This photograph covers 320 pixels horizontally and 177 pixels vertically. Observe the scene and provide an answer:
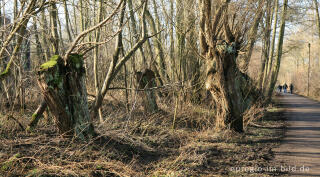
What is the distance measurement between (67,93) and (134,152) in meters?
1.92

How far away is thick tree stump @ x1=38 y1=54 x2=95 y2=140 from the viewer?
17.5 feet

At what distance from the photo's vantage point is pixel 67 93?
560cm

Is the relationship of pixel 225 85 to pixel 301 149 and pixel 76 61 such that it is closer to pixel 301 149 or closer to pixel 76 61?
pixel 301 149

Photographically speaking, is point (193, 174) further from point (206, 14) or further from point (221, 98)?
point (206, 14)

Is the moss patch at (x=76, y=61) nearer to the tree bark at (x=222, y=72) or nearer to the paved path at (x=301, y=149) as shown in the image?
the tree bark at (x=222, y=72)

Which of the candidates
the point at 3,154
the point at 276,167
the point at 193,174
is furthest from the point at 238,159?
the point at 3,154

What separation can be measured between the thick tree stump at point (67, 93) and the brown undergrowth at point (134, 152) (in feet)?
0.96

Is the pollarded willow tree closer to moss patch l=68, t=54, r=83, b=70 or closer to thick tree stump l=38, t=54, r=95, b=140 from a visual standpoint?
moss patch l=68, t=54, r=83, b=70

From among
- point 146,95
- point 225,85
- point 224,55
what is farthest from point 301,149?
point 146,95

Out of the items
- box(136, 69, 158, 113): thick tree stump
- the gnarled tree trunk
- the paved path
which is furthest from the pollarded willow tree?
box(136, 69, 158, 113): thick tree stump

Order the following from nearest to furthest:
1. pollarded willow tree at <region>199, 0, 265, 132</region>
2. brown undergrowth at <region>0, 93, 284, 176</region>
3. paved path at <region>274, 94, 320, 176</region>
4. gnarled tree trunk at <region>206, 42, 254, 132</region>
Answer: brown undergrowth at <region>0, 93, 284, 176</region> < paved path at <region>274, 94, 320, 176</region> < pollarded willow tree at <region>199, 0, 265, 132</region> < gnarled tree trunk at <region>206, 42, 254, 132</region>

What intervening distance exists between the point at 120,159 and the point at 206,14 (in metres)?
4.67

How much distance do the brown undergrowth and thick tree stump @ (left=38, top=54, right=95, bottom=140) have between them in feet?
0.96

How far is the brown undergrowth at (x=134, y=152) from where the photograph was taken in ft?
15.8
